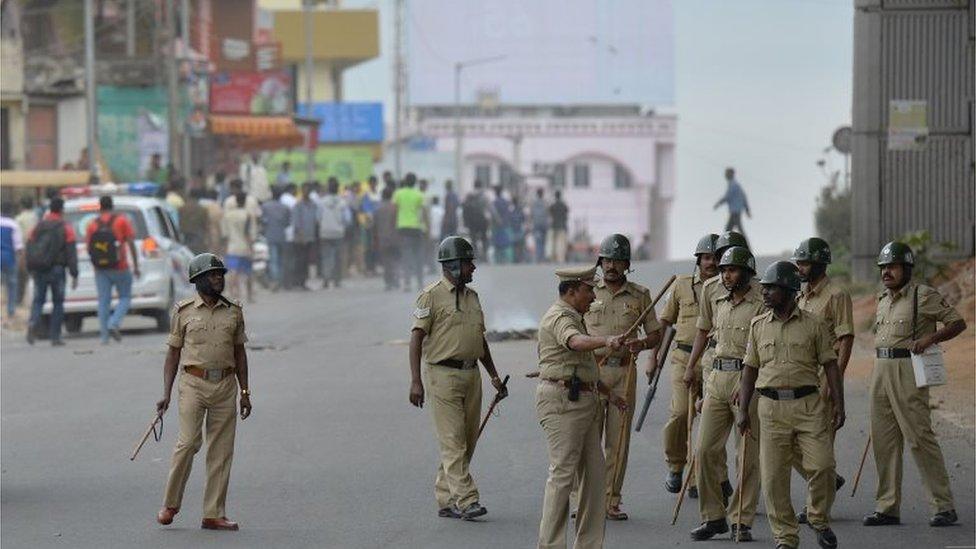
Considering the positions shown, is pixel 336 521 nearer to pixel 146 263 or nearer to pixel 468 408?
pixel 468 408

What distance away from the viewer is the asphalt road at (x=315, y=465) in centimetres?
1167

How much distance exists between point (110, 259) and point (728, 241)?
13025 millimetres

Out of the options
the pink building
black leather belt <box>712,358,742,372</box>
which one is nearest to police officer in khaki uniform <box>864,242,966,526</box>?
black leather belt <box>712,358,742,372</box>

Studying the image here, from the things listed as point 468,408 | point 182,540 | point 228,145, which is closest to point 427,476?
point 468,408

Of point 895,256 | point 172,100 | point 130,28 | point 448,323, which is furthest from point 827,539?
point 130,28

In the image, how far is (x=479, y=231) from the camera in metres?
41.1

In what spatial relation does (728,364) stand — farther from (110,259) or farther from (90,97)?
(90,97)

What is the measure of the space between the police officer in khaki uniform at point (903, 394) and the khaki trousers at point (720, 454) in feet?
3.03

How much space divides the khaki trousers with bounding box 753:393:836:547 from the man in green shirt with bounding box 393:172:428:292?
21331 mm

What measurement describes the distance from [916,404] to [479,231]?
29.5m

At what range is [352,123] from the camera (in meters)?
88.8

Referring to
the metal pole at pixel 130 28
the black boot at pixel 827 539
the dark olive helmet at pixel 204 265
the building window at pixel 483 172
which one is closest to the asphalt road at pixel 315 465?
the black boot at pixel 827 539

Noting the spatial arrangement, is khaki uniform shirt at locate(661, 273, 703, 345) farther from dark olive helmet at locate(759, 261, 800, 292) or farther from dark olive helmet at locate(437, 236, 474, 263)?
dark olive helmet at locate(759, 261, 800, 292)

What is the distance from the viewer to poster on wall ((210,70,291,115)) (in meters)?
51.1
